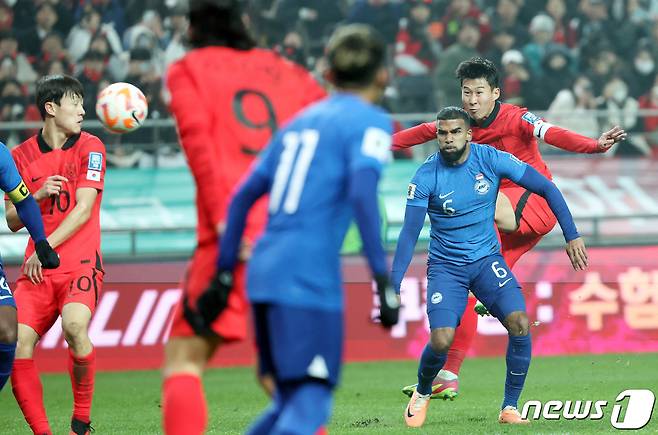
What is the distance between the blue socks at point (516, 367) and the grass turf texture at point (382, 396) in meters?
0.23

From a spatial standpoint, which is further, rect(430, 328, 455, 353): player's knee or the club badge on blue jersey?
the club badge on blue jersey

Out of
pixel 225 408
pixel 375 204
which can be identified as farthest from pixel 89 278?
pixel 375 204

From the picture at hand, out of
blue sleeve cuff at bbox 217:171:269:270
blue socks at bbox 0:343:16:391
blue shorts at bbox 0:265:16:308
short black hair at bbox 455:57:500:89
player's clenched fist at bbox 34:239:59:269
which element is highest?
blue sleeve cuff at bbox 217:171:269:270

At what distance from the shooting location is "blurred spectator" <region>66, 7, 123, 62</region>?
16.4 metres

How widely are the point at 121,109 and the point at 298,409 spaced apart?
12.6 ft

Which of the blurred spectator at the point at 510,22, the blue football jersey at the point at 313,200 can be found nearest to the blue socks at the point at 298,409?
the blue football jersey at the point at 313,200

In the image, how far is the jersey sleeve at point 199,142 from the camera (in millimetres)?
5312

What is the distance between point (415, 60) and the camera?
16.8 m

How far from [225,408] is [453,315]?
2.47 meters

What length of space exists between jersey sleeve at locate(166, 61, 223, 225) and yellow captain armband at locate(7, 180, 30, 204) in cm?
254

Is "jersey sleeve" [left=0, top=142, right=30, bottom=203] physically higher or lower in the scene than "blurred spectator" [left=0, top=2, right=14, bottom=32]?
higher

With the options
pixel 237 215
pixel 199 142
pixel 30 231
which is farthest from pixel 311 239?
pixel 30 231

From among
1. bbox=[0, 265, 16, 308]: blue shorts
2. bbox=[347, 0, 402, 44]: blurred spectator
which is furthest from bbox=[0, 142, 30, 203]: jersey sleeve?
bbox=[347, 0, 402, 44]: blurred spectator

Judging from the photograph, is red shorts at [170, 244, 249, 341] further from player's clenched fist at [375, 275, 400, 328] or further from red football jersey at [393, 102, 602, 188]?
red football jersey at [393, 102, 602, 188]
